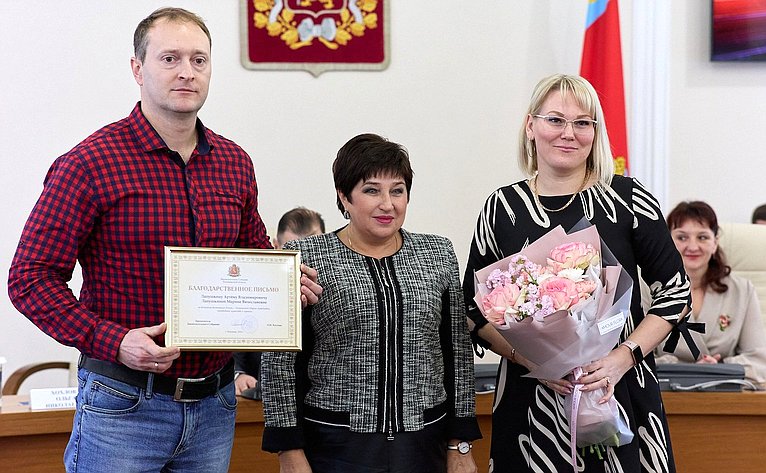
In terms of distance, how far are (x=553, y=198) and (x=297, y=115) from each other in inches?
104

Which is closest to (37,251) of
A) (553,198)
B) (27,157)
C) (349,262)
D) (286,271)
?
(286,271)

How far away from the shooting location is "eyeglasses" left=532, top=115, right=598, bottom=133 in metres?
2.25

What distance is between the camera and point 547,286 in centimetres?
196

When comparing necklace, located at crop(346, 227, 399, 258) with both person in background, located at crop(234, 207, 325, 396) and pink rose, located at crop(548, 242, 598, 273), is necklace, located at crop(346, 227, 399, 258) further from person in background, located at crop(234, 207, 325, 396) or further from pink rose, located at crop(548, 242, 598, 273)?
person in background, located at crop(234, 207, 325, 396)

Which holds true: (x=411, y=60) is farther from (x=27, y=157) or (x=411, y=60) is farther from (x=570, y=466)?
(x=570, y=466)

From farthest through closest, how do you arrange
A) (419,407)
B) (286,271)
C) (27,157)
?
(27,157)
(419,407)
(286,271)

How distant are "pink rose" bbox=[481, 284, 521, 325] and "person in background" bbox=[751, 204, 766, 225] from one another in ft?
10.2

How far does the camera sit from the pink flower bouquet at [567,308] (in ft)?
6.38

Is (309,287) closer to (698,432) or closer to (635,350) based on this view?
(635,350)

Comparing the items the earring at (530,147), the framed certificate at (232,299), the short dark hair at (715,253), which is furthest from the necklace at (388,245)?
the short dark hair at (715,253)

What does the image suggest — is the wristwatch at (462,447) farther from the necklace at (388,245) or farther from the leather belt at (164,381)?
the leather belt at (164,381)

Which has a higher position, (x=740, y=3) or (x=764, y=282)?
(x=740, y=3)

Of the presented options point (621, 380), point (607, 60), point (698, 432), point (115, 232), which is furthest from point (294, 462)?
point (607, 60)

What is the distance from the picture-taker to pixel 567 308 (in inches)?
75.6
